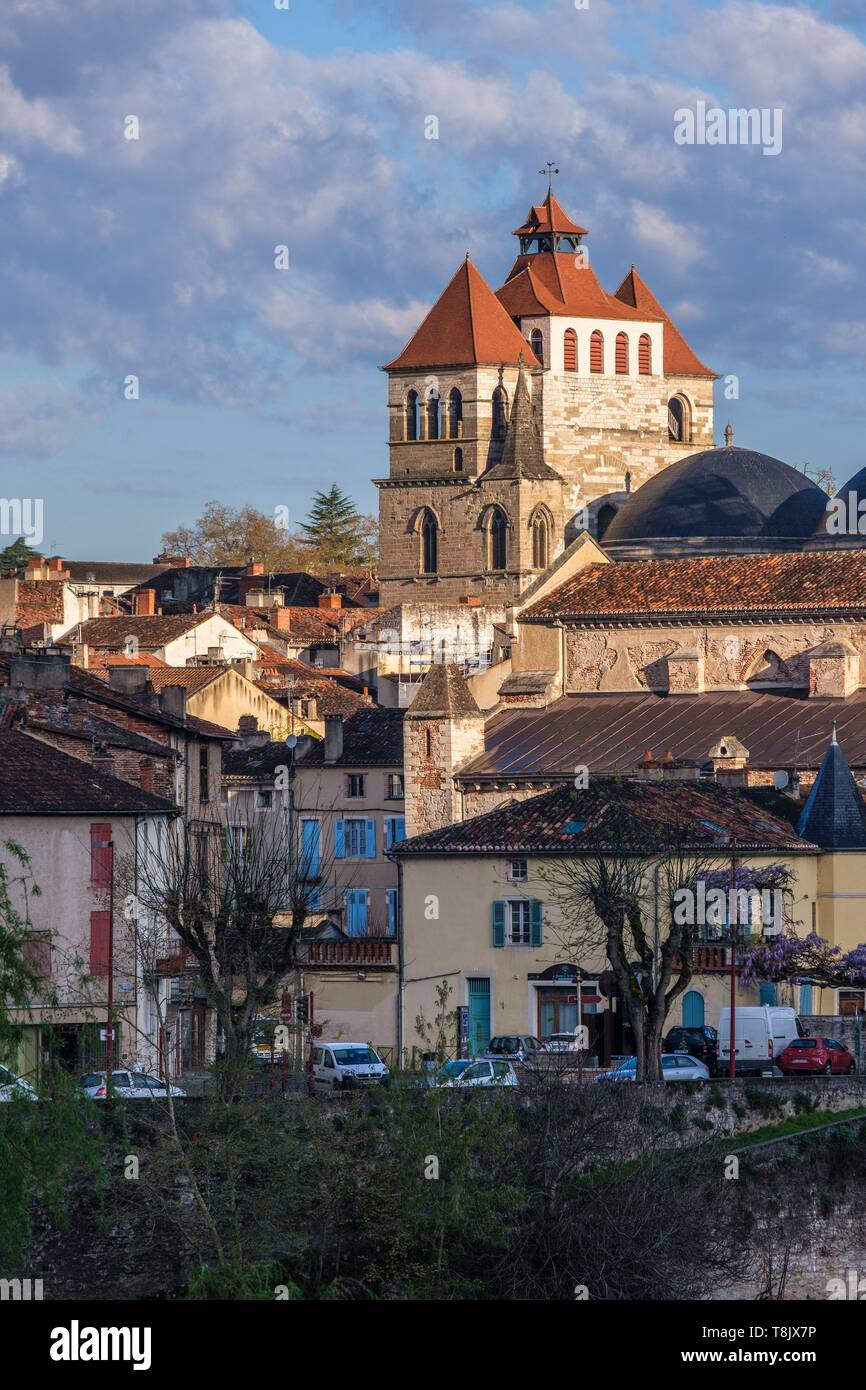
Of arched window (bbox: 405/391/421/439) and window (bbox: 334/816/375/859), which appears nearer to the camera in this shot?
window (bbox: 334/816/375/859)

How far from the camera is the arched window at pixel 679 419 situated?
130 meters

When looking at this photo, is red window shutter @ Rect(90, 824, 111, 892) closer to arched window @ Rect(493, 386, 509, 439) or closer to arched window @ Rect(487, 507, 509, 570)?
arched window @ Rect(487, 507, 509, 570)

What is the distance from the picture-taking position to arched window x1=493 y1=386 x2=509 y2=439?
123 meters

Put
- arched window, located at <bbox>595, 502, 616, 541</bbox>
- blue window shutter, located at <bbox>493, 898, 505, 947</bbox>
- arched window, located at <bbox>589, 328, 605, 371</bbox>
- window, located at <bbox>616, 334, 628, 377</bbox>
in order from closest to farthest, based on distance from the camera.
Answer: blue window shutter, located at <bbox>493, 898, 505, 947</bbox>, arched window, located at <bbox>595, 502, 616, 541</bbox>, arched window, located at <bbox>589, 328, 605, 371</bbox>, window, located at <bbox>616, 334, 628, 377</bbox>

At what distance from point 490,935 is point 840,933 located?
635 centimetres

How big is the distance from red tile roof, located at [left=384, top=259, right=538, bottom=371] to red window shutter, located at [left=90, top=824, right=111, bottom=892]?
72.0m

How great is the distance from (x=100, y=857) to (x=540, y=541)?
6925cm

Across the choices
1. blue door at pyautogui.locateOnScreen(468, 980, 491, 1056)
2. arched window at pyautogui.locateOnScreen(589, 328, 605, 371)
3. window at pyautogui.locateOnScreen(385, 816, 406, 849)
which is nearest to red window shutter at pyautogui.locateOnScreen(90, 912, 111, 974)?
blue door at pyautogui.locateOnScreen(468, 980, 491, 1056)

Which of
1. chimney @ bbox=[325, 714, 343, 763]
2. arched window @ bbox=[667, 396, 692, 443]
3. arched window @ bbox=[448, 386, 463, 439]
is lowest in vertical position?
chimney @ bbox=[325, 714, 343, 763]

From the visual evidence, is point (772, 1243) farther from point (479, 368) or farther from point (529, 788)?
point (479, 368)

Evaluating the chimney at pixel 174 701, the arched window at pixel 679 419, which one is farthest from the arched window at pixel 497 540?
the chimney at pixel 174 701

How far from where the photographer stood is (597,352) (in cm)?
12675

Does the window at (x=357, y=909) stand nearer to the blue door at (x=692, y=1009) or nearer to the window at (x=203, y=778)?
the window at (x=203, y=778)
